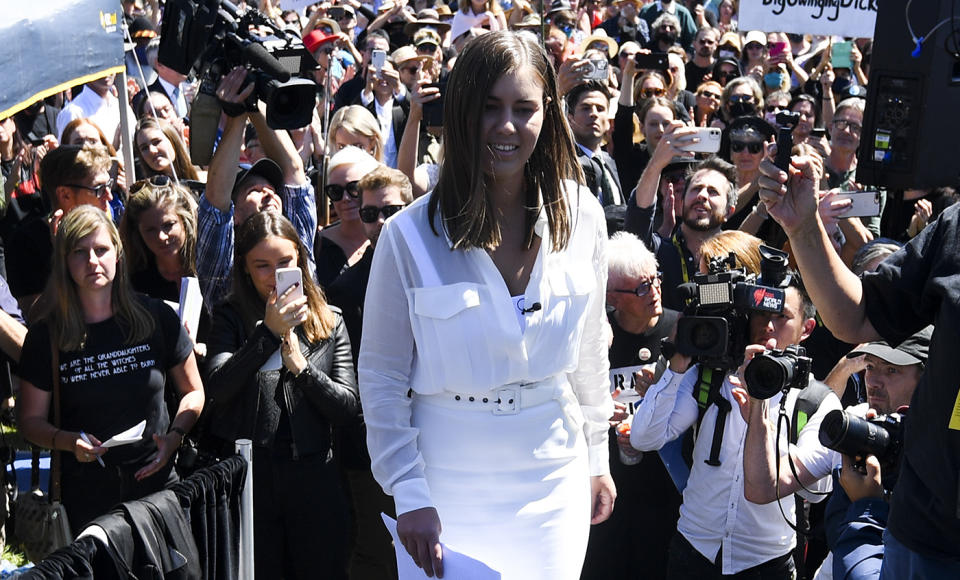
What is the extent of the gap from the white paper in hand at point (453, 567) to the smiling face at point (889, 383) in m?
1.72

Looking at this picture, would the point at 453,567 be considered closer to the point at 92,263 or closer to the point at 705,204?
the point at 92,263

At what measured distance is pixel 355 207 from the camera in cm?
543

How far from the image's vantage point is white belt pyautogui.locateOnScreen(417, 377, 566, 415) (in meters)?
2.68

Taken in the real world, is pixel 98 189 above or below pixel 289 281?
above

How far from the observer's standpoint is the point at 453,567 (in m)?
2.64

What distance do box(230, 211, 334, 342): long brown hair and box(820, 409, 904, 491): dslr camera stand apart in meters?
2.19

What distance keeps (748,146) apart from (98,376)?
445 cm

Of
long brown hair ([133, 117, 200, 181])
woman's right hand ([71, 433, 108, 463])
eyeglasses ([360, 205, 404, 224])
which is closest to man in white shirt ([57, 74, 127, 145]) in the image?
long brown hair ([133, 117, 200, 181])

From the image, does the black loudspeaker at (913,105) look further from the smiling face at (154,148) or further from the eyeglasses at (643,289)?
the smiling face at (154,148)

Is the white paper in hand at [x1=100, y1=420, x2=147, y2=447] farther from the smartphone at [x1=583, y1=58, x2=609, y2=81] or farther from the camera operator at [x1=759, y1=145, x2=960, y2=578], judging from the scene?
the smartphone at [x1=583, y1=58, x2=609, y2=81]

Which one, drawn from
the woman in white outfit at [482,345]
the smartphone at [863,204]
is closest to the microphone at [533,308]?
the woman in white outfit at [482,345]

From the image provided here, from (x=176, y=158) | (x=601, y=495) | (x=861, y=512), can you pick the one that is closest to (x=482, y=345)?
(x=601, y=495)

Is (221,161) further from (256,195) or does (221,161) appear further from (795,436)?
(795,436)

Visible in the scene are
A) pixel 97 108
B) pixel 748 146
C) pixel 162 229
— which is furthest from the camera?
pixel 97 108
